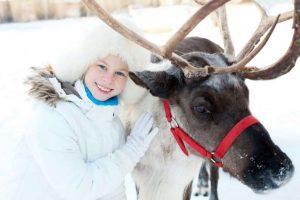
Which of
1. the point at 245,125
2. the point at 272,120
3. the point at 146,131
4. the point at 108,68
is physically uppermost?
the point at 108,68

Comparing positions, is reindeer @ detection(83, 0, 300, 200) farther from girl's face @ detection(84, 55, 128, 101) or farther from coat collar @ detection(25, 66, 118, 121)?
coat collar @ detection(25, 66, 118, 121)

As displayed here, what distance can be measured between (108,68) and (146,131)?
17.1 inches

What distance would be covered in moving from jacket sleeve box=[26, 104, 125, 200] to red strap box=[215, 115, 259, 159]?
1.90 feet

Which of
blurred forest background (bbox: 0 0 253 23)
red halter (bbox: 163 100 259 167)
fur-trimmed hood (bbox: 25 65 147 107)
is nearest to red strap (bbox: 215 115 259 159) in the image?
red halter (bbox: 163 100 259 167)

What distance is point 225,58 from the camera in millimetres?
2568

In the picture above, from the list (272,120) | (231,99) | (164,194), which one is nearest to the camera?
(231,99)

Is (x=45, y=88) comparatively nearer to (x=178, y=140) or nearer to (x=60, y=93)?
(x=60, y=93)

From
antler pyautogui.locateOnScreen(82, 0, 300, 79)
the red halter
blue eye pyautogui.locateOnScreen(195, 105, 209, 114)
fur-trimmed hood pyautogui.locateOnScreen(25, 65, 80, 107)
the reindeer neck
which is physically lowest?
the reindeer neck

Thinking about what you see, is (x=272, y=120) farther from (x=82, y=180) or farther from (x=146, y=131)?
(x=82, y=180)

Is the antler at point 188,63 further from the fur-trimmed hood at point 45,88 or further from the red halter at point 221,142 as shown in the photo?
the fur-trimmed hood at point 45,88

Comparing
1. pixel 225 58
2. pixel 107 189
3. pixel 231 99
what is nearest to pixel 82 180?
pixel 107 189

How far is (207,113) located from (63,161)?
2.56ft

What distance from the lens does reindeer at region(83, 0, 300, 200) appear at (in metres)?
2.25

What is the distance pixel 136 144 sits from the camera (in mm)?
2529
